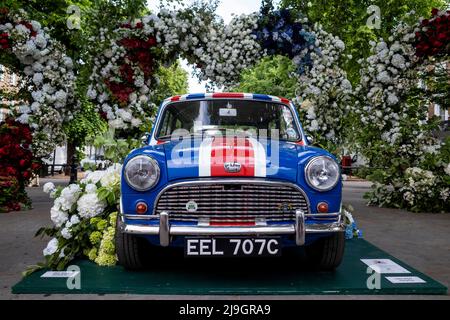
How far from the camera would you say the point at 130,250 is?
4934mm

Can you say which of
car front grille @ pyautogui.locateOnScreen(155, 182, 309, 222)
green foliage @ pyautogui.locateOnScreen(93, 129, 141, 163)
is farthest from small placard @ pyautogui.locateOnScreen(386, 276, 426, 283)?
green foliage @ pyautogui.locateOnScreen(93, 129, 141, 163)

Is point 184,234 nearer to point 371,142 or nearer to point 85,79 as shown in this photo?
point 85,79

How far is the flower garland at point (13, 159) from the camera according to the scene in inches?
428

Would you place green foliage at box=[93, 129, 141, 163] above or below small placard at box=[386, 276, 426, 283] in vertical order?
above

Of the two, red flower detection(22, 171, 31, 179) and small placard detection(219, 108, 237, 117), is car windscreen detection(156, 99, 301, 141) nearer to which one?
small placard detection(219, 108, 237, 117)

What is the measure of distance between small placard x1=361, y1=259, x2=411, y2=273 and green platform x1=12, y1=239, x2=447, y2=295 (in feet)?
0.27

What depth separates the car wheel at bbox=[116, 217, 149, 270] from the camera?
4.86 metres

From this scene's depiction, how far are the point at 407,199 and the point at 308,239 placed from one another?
8241 mm

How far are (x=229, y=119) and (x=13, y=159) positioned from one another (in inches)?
269

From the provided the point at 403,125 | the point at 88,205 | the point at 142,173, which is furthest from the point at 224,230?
the point at 403,125

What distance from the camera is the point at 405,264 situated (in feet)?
18.4

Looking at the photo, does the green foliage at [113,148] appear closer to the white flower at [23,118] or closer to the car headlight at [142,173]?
the car headlight at [142,173]

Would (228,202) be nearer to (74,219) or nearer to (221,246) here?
(221,246)
